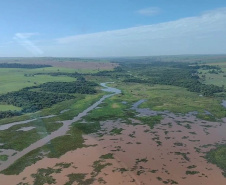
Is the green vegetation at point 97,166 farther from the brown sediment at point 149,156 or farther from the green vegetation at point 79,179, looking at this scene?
the green vegetation at point 79,179

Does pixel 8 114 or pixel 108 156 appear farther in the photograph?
pixel 8 114

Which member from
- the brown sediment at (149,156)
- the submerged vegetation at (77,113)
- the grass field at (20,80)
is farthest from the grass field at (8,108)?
the brown sediment at (149,156)

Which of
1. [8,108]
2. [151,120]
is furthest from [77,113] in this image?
[8,108]

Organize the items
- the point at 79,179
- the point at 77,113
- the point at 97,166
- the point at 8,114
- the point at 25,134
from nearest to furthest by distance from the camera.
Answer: the point at 79,179, the point at 97,166, the point at 25,134, the point at 8,114, the point at 77,113

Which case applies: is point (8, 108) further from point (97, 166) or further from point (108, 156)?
point (97, 166)

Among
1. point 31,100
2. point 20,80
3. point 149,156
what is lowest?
point 149,156

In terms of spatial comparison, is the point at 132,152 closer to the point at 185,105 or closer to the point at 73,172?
the point at 73,172
